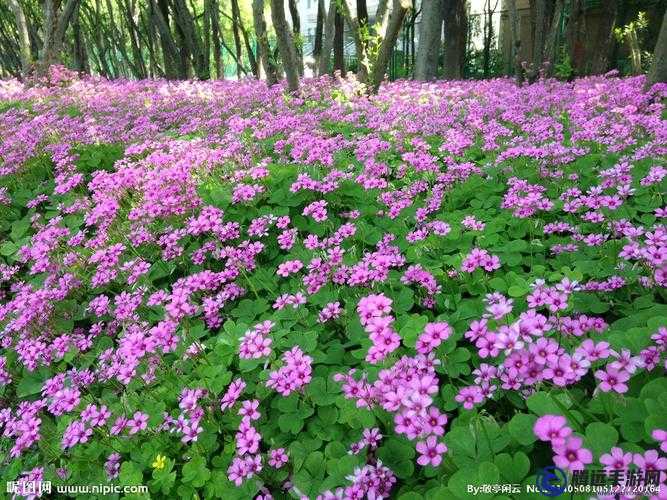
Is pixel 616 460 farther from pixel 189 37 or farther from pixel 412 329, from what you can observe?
pixel 189 37

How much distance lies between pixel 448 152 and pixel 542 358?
4060 mm

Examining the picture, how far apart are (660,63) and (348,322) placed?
7.64 meters

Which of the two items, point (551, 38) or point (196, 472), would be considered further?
point (551, 38)

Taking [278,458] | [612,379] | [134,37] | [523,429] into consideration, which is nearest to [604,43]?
→ [612,379]

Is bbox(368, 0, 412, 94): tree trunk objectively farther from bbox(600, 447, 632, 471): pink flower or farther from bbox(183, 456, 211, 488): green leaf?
bbox(600, 447, 632, 471): pink flower

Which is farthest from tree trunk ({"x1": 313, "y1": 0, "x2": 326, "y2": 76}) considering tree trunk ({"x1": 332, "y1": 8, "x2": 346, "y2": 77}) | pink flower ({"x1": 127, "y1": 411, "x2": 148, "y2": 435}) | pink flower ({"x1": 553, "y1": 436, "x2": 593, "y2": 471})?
pink flower ({"x1": 553, "y1": 436, "x2": 593, "y2": 471})

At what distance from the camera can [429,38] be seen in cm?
1205

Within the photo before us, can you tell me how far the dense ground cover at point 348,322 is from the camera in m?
1.77

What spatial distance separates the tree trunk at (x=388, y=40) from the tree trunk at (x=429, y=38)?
5.69 ft

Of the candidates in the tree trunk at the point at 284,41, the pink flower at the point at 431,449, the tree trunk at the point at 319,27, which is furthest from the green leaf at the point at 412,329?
the tree trunk at the point at 319,27

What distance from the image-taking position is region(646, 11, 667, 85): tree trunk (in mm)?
7230

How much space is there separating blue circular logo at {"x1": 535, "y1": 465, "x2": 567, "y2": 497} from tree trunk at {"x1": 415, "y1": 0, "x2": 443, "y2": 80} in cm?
1175

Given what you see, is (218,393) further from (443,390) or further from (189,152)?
(189,152)

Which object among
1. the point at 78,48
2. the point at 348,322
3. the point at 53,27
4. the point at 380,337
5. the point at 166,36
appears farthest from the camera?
the point at 78,48
